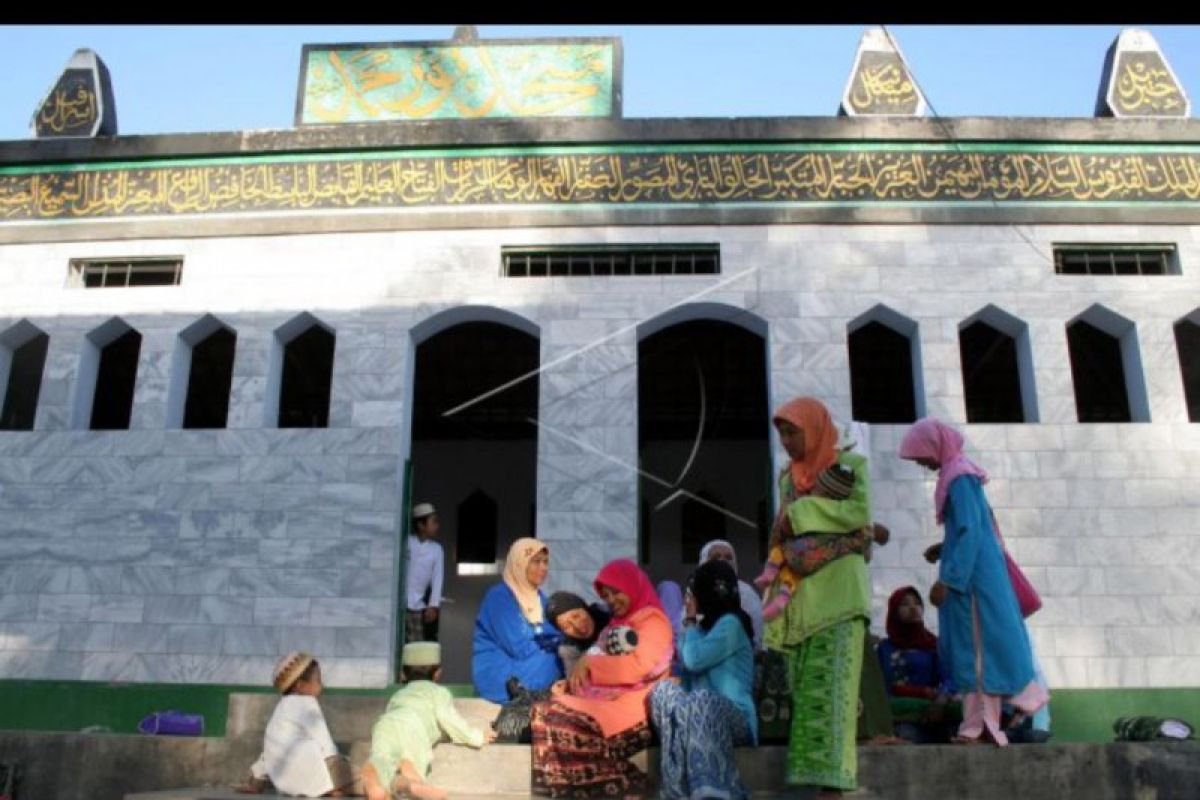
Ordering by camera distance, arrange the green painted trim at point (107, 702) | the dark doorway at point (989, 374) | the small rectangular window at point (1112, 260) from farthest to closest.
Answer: the dark doorway at point (989, 374) → the small rectangular window at point (1112, 260) → the green painted trim at point (107, 702)

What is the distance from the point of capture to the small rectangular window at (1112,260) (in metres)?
8.01

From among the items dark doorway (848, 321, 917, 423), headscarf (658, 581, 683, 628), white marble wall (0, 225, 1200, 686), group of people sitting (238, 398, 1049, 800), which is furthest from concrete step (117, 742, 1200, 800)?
dark doorway (848, 321, 917, 423)

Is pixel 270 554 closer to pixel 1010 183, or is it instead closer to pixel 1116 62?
pixel 1010 183

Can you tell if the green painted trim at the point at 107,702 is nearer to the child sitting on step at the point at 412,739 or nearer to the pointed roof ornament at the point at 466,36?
the child sitting on step at the point at 412,739

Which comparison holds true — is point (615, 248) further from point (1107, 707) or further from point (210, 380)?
point (210, 380)

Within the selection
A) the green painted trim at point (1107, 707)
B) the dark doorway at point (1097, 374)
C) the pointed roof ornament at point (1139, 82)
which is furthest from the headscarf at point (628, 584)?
the dark doorway at point (1097, 374)

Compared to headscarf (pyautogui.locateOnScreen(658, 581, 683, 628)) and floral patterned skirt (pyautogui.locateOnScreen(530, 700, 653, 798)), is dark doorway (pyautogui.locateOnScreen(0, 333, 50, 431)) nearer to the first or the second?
headscarf (pyautogui.locateOnScreen(658, 581, 683, 628))

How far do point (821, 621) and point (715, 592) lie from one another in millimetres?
421

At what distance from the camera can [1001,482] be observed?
735cm

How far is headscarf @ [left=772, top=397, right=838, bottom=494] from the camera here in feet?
12.9

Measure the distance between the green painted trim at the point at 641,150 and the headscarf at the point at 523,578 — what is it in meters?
4.17

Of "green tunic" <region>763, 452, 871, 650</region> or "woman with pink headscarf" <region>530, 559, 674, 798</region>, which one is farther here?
"woman with pink headscarf" <region>530, 559, 674, 798</region>

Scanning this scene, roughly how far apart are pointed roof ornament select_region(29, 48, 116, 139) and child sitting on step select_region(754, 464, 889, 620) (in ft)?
24.4
